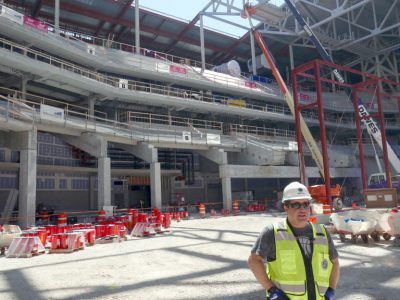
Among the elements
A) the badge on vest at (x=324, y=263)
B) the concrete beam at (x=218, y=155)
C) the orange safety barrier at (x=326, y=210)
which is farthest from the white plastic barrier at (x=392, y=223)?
the concrete beam at (x=218, y=155)

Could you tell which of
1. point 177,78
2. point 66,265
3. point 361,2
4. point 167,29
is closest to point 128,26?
point 167,29

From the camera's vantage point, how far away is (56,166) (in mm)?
26500

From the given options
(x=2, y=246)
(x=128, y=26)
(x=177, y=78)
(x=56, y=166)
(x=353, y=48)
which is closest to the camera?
(x=2, y=246)

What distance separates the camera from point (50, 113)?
72.6 feet

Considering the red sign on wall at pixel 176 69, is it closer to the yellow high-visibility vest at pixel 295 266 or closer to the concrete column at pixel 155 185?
the concrete column at pixel 155 185

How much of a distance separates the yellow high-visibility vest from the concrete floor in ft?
12.0

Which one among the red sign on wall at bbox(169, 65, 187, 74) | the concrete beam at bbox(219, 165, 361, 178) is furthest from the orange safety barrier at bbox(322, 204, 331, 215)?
the red sign on wall at bbox(169, 65, 187, 74)

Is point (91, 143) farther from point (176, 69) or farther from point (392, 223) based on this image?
point (392, 223)

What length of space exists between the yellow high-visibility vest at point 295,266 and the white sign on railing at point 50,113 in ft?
70.0

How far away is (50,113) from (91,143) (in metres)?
3.94

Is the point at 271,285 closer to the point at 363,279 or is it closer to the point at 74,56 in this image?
the point at 363,279

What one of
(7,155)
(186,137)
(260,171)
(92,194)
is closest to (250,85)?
(260,171)

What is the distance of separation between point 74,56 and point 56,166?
10679mm

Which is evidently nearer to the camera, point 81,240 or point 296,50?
point 81,240
